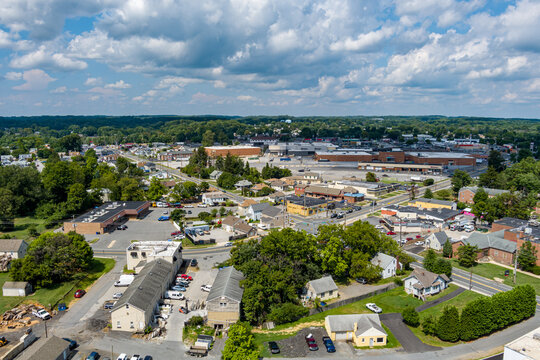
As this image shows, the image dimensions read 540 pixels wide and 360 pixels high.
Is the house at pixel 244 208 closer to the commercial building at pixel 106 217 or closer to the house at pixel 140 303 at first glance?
the commercial building at pixel 106 217

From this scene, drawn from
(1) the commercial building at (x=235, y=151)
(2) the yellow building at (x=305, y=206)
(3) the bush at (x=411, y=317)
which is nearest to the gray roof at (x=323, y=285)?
(3) the bush at (x=411, y=317)

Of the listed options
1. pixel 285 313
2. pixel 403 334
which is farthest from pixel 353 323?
pixel 285 313

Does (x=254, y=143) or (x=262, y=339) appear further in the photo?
(x=254, y=143)

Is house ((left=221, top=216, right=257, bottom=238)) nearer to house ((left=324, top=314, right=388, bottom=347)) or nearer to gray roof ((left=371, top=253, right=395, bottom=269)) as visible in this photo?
gray roof ((left=371, top=253, right=395, bottom=269))

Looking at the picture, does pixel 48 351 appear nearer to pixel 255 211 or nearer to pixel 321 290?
pixel 321 290

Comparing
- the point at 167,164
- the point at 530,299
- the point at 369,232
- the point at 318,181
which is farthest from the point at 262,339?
the point at 167,164

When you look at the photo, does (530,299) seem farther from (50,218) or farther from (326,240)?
(50,218)

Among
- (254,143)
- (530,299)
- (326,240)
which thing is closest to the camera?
(530,299)
